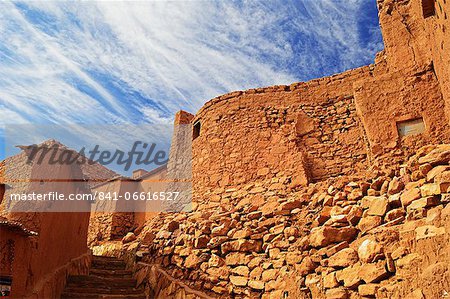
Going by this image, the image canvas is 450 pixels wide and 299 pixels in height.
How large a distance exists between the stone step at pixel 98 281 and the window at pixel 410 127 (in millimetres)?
6383

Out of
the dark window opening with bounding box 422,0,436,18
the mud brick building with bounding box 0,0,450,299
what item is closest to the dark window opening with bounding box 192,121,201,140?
the mud brick building with bounding box 0,0,450,299

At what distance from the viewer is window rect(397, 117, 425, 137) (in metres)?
5.93

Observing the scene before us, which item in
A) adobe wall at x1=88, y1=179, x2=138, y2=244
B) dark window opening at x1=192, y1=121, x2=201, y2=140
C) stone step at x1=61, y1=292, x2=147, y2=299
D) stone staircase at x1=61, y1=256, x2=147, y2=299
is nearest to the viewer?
stone step at x1=61, y1=292, x2=147, y2=299

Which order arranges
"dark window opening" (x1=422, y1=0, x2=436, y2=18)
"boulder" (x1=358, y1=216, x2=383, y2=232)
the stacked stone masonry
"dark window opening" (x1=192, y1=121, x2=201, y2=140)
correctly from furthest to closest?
"dark window opening" (x1=192, y1=121, x2=201, y2=140) < "dark window opening" (x1=422, y1=0, x2=436, y2=18) < "boulder" (x1=358, y1=216, x2=383, y2=232) < the stacked stone masonry

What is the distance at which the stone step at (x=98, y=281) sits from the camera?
23.1 ft

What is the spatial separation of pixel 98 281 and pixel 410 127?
7.13 metres

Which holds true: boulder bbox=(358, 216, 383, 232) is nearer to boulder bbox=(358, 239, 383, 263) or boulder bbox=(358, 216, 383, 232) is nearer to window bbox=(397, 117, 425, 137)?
boulder bbox=(358, 239, 383, 263)

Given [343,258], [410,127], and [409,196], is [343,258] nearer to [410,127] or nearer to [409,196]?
[409,196]

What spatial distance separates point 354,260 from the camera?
378 centimetres


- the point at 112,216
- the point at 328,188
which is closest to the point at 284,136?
the point at 328,188

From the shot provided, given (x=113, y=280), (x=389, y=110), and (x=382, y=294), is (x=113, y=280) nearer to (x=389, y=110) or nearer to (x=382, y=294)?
(x=382, y=294)

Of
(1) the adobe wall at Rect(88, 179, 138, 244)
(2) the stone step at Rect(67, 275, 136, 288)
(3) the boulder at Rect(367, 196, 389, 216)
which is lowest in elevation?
(2) the stone step at Rect(67, 275, 136, 288)

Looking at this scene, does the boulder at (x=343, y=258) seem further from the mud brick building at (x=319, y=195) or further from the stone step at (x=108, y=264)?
the stone step at (x=108, y=264)

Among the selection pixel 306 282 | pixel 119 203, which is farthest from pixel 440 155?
pixel 119 203
